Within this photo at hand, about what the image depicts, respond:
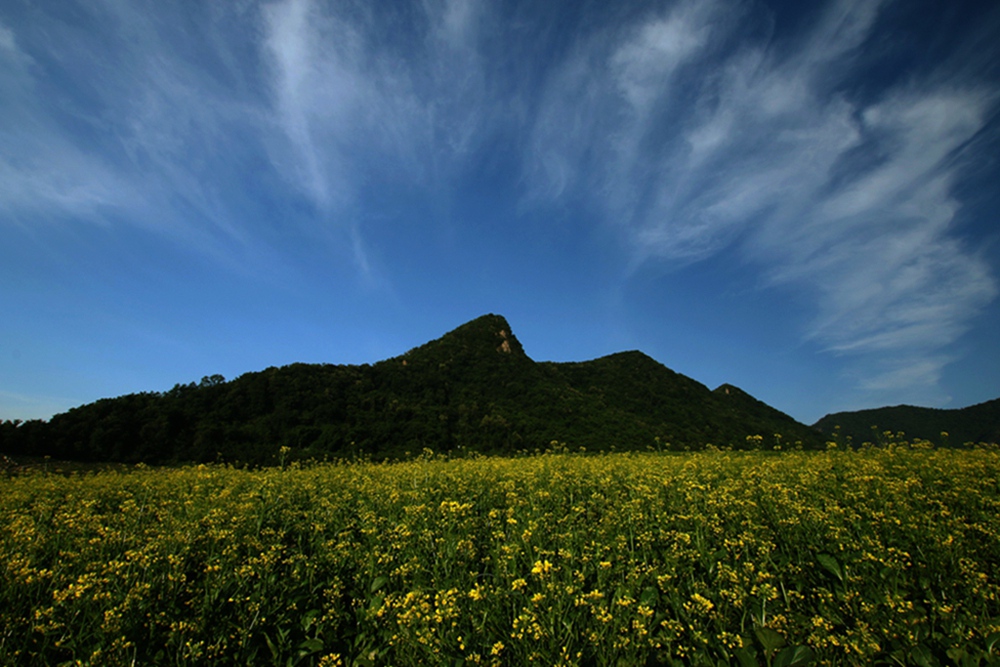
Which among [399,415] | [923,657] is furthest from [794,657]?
[399,415]

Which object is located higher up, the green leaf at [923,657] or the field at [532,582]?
the field at [532,582]

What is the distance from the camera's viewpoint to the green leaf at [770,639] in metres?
2.83

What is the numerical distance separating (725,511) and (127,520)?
348 inches

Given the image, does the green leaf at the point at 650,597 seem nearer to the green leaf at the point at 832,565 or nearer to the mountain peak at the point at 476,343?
the green leaf at the point at 832,565

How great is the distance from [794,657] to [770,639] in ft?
0.52

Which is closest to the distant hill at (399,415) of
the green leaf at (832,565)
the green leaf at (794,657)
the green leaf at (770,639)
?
the green leaf at (832,565)

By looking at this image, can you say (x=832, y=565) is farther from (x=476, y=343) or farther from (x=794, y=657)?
(x=476, y=343)

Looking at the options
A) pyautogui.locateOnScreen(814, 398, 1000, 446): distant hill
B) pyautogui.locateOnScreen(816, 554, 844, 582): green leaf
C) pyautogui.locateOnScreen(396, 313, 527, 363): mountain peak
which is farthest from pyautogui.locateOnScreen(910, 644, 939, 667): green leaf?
pyautogui.locateOnScreen(396, 313, 527, 363): mountain peak

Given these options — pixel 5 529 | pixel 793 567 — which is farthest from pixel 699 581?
pixel 5 529

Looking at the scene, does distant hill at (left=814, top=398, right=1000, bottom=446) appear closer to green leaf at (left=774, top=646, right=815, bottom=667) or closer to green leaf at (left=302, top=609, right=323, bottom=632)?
green leaf at (left=774, top=646, right=815, bottom=667)

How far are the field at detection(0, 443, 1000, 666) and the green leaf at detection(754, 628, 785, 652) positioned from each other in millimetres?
11

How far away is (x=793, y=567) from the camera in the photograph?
434cm

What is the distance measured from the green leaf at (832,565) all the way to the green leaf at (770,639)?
1875 millimetres

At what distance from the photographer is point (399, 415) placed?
46844mm
